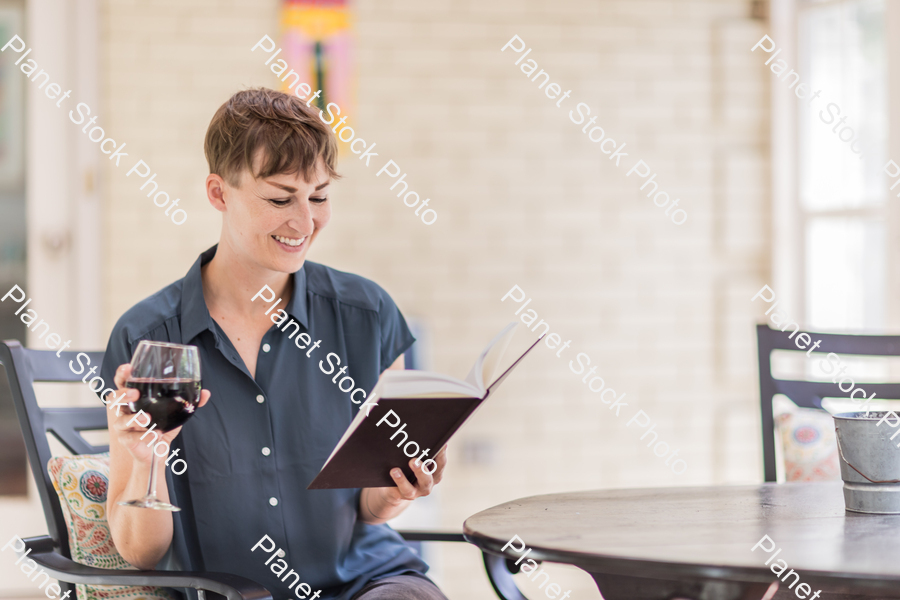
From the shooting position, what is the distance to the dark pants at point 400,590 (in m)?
1.59

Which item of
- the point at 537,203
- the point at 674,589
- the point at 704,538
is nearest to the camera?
the point at 704,538

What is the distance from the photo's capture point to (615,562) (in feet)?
3.71

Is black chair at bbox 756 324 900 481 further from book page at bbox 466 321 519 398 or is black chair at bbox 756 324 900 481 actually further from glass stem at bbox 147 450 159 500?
glass stem at bbox 147 450 159 500

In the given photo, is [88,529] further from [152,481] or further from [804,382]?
[804,382]

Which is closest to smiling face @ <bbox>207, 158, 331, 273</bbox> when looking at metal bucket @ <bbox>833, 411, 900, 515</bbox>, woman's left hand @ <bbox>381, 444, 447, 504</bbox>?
woman's left hand @ <bbox>381, 444, 447, 504</bbox>

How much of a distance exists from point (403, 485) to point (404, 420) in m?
0.21

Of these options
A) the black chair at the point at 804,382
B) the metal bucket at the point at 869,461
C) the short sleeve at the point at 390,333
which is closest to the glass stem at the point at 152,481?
the short sleeve at the point at 390,333

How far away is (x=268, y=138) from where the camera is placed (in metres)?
1.61

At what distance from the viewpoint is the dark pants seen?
1591mm

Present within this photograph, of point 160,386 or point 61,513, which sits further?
point 61,513

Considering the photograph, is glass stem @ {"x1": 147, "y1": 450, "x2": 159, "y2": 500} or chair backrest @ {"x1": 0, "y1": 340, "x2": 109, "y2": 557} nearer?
glass stem @ {"x1": 147, "y1": 450, "x2": 159, "y2": 500}

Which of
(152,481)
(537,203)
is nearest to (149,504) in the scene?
(152,481)

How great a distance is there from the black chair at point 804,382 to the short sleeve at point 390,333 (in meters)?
0.91

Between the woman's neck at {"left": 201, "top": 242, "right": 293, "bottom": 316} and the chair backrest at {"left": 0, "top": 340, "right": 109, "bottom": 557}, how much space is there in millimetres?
402
